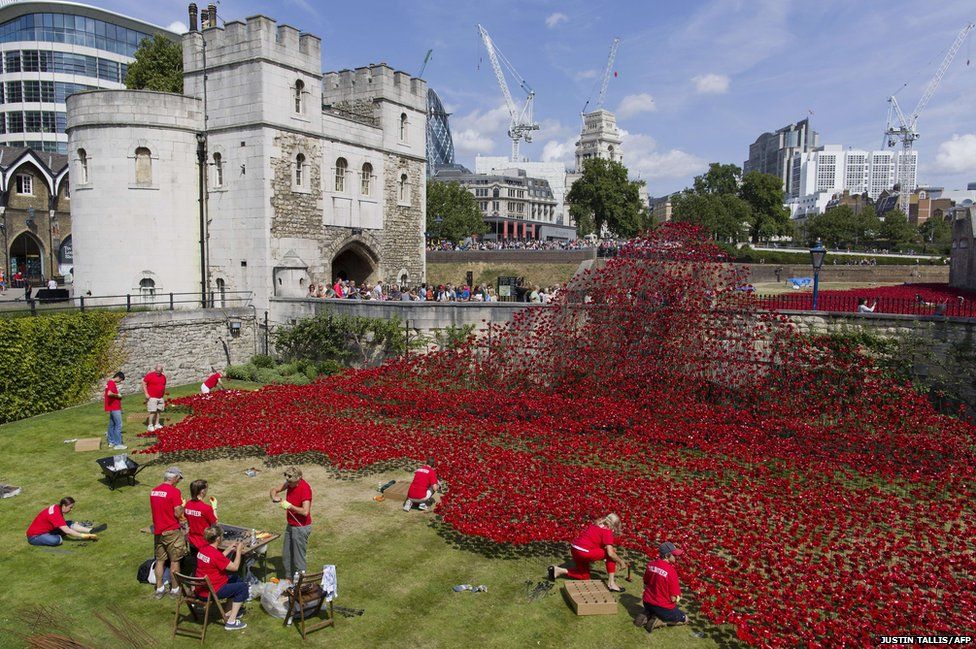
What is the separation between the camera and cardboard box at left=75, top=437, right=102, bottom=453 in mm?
15398

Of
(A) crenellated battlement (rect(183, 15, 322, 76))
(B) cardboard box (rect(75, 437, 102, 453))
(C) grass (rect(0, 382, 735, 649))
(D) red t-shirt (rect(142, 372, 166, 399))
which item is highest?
(A) crenellated battlement (rect(183, 15, 322, 76))

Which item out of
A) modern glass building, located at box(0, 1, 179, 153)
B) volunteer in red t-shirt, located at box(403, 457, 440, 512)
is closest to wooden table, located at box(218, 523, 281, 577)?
volunteer in red t-shirt, located at box(403, 457, 440, 512)

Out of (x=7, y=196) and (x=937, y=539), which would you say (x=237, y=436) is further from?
(x=7, y=196)

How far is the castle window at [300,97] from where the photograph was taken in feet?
90.4

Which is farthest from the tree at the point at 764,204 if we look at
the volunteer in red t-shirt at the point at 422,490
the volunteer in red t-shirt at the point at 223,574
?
the volunteer in red t-shirt at the point at 223,574

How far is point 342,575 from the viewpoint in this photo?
31.6ft

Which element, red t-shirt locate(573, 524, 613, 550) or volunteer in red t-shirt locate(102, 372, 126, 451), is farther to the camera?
volunteer in red t-shirt locate(102, 372, 126, 451)

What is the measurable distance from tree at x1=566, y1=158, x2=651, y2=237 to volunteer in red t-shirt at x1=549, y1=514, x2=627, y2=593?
7652 centimetres

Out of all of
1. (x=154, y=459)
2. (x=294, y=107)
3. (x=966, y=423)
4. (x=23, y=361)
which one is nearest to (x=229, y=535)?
(x=154, y=459)

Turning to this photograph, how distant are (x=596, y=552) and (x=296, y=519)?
4243 millimetres

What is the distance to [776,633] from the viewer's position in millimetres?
7898

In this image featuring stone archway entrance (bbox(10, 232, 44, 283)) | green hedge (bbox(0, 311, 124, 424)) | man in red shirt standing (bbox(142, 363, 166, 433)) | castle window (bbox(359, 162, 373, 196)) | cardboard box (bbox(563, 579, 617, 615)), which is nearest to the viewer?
cardboard box (bbox(563, 579, 617, 615))

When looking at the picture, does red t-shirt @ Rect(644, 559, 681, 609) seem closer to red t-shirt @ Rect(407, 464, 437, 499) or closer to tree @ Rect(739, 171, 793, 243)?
red t-shirt @ Rect(407, 464, 437, 499)

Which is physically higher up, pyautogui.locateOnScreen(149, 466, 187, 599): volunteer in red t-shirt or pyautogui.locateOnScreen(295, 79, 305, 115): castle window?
pyautogui.locateOnScreen(295, 79, 305, 115): castle window
